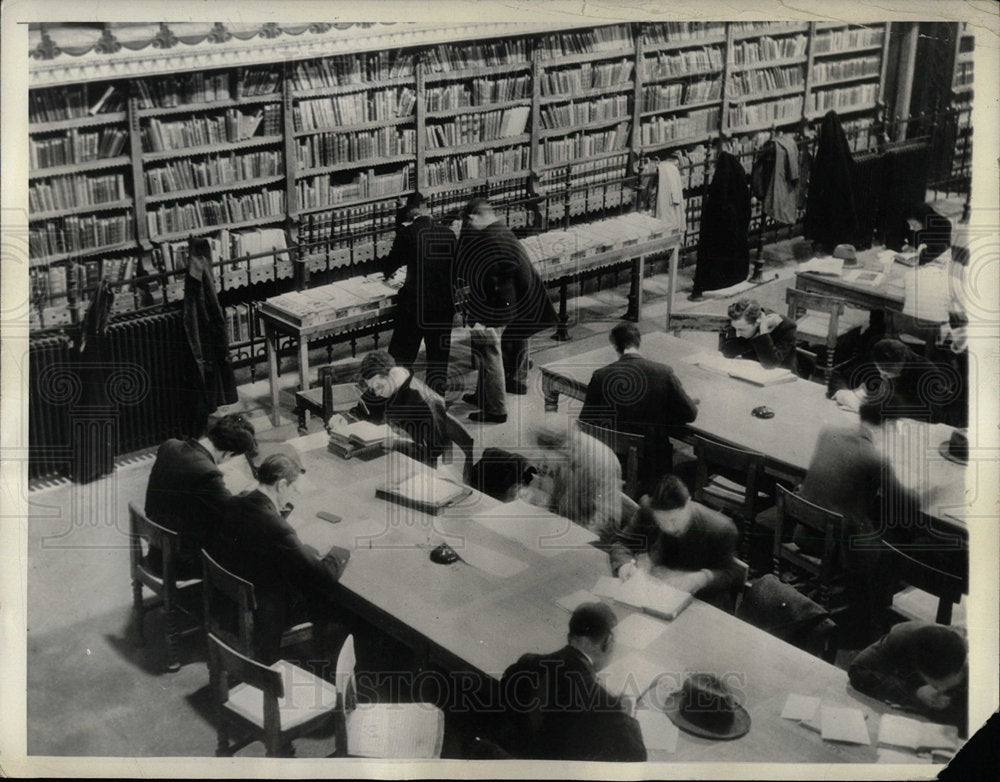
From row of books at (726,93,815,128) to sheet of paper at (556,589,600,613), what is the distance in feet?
17.4

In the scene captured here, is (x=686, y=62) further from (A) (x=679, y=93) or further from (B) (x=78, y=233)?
(B) (x=78, y=233)

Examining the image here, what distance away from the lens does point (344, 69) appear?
6781mm

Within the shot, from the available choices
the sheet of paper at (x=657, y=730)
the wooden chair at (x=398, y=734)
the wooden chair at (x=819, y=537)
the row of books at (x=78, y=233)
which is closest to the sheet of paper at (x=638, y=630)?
the sheet of paper at (x=657, y=730)

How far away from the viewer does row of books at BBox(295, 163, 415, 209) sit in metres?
7.17

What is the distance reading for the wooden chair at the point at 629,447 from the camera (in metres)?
5.27

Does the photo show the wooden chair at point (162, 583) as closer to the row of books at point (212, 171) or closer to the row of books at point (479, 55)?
the row of books at point (212, 171)

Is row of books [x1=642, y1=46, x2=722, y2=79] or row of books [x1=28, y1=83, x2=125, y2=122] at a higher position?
row of books [x1=642, y1=46, x2=722, y2=79]

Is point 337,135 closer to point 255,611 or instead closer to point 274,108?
point 274,108

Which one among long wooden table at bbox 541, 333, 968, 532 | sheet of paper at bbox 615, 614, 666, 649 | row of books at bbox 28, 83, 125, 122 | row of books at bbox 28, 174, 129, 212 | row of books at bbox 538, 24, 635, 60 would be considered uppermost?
row of books at bbox 538, 24, 635, 60

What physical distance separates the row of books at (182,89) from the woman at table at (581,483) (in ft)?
9.72

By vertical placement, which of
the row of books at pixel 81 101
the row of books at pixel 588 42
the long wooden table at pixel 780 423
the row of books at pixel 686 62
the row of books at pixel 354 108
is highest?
the row of books at pixel 588 42

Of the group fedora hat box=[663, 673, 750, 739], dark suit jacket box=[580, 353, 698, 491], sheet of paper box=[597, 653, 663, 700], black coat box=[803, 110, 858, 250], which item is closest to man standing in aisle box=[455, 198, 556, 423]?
dark suit jacket box=[580, 353, 698, 491]

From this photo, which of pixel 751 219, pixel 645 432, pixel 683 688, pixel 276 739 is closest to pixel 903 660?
pixel 683 688

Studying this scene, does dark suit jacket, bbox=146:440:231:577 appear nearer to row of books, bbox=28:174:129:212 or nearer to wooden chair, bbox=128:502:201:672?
wooden chair, bbox=128:502:201:672
